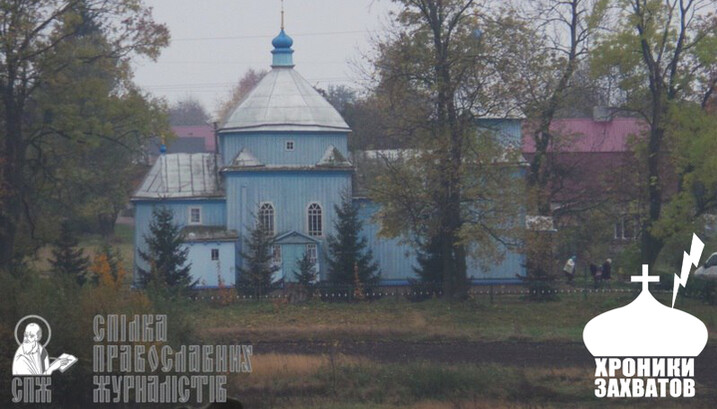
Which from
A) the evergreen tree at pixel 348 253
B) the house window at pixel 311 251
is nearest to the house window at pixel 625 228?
the evergreen tree at pixel 348 253

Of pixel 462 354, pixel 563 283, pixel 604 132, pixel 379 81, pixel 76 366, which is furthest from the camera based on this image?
pixel 604 132

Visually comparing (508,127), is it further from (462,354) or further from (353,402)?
(353,402)

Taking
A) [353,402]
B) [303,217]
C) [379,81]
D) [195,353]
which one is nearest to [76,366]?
[195,353]

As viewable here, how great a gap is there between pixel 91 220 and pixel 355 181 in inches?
900

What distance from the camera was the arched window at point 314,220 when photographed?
1689 inches

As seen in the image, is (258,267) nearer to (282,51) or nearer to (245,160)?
(245,160)

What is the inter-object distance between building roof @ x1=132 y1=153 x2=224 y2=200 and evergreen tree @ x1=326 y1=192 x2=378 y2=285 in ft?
18.5

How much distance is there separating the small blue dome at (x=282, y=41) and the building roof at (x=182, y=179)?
205 inches

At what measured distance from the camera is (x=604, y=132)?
52750 millimetres

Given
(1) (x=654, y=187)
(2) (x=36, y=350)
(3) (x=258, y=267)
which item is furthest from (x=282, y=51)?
(2) (x=36, y=350)

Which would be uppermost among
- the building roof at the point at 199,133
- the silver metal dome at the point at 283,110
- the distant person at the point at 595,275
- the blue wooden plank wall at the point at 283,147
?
the building roof at the point at 199,133

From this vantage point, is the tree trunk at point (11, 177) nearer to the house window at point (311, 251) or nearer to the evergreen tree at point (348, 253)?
the house window at point (311, 251)

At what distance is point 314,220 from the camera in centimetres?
4303

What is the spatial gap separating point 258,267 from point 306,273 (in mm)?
1684
